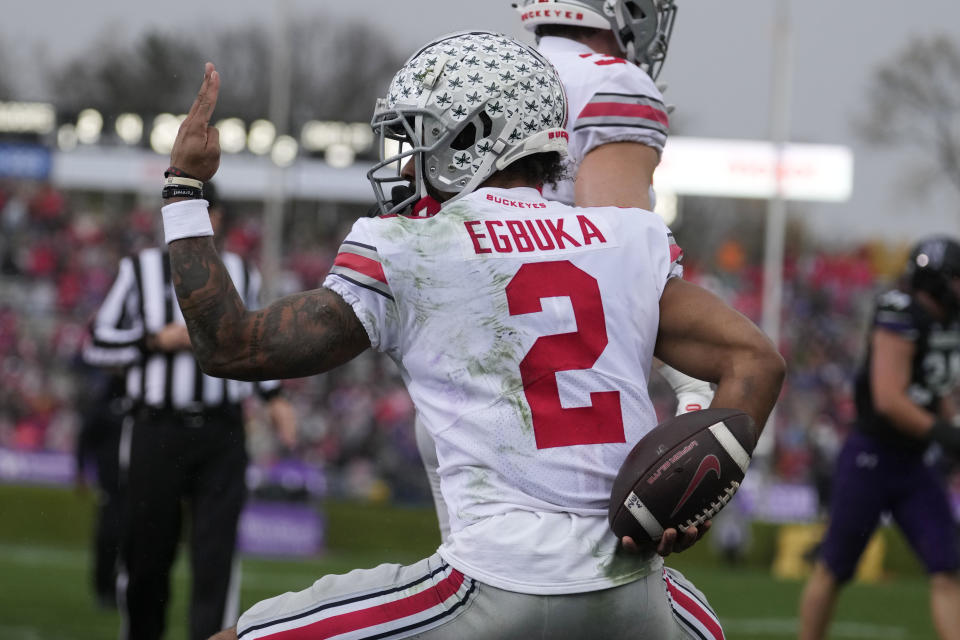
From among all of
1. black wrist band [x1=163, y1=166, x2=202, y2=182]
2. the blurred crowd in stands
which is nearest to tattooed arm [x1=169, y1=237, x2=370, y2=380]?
black wrist band [x1=163, y1=166, x2=202, y2=182]

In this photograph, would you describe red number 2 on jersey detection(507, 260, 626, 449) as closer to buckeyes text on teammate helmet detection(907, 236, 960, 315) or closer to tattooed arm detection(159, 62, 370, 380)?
tattooed arm detection(159, 62, 370, 380)


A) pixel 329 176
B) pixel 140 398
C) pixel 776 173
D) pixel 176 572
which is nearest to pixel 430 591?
pixel 140 398

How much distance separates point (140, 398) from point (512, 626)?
3.43 metres

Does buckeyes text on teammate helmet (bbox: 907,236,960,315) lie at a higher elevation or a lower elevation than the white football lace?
lower

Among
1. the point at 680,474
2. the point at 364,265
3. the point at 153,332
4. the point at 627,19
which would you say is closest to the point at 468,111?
the point at 364,265

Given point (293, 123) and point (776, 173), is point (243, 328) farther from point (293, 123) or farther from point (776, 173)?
point (293, 123)

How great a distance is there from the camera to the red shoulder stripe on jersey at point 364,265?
2213 millimetres

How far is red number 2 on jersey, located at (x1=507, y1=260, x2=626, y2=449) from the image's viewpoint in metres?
2.22

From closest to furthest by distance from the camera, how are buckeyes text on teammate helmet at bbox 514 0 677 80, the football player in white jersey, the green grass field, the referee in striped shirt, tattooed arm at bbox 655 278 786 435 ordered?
the football player in white jersey → tattooed arm at bbox 655 278 786 435 → buckeyes text on teammate helmet at bbox 514 0 677 80 → the referee in striped shirt → the green grass field

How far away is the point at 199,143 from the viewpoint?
2.23m

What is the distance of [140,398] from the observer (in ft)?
17.4

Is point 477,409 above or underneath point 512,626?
above

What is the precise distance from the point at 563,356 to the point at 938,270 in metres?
3.78

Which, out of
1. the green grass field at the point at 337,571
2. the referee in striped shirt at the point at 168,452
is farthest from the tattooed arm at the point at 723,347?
the green grass field at the point at 337,571
